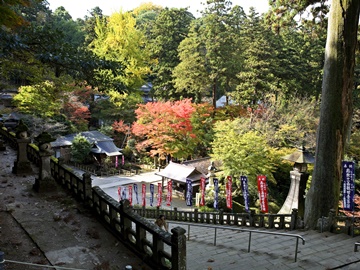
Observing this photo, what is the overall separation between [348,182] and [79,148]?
2560 centimetres

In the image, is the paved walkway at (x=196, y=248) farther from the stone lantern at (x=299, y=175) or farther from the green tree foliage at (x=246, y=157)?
the green tree foliage at (x=246, y=157)

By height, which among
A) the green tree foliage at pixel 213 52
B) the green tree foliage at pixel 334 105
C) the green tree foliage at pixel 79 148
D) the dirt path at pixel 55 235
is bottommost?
the green tree foliage at pixel 79 148

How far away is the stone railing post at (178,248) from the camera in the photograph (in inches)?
193

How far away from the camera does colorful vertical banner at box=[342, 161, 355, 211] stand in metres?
10.3

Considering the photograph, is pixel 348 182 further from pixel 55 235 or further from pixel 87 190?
pixel 55 235

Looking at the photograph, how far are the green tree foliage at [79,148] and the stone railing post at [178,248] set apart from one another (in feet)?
89.9

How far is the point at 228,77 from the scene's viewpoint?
3105cm

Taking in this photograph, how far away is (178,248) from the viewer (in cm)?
490

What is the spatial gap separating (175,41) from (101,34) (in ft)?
29.7

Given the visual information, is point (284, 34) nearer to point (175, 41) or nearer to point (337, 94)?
point (175, 41)

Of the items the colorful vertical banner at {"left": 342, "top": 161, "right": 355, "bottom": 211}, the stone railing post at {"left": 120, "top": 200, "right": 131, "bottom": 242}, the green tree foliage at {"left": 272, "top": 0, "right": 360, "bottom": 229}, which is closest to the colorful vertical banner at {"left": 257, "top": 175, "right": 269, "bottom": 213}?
the colorful vertical banner at {"left": 342, "top": 161, "right": 355, "bottom": 211}

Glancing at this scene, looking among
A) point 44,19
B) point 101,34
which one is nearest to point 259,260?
point 101,34

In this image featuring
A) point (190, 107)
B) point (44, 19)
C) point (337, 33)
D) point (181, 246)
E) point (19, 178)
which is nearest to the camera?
point (181, 246)

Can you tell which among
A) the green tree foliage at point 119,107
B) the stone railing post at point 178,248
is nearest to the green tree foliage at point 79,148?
the green tree foliage at point 119,107
